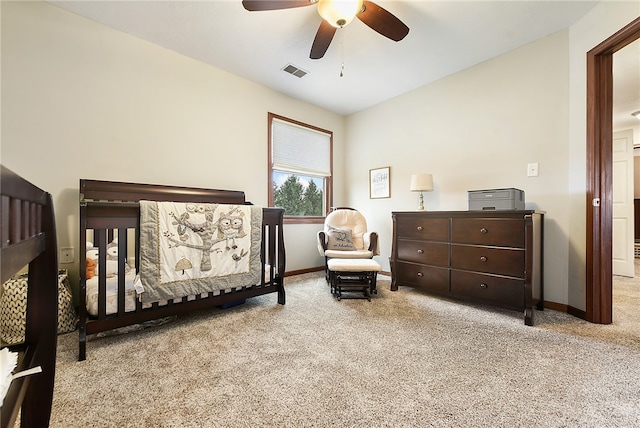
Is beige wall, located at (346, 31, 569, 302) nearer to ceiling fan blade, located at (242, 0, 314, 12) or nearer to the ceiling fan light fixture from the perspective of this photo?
the ceiling fan light fixture

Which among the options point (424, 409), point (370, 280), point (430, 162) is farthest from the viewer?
point (430, 162)

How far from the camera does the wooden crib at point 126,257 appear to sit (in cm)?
160

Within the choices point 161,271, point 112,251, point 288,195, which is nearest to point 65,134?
point 112,251

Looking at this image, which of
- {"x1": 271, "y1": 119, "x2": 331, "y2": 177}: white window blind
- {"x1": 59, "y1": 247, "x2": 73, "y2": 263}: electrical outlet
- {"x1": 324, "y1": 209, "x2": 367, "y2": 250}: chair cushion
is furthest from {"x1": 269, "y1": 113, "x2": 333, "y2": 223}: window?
{"x1": 59, "y1": 247, "x2": 73, "y2": 263}: electrical outlet

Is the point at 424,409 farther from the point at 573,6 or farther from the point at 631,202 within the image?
the point at 631,202

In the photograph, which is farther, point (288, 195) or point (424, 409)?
point (288, 195)

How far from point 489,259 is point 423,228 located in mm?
651

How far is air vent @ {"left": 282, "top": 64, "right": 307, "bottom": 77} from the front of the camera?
289cm

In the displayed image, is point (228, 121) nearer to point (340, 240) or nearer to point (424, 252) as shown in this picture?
point (340, 240)

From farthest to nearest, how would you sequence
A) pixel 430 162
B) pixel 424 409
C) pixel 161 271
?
pixel 430 162
pixel 161 271
pixel 424 409

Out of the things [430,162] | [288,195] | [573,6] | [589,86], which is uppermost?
[573,6]

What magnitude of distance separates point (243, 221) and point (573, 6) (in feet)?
10.3

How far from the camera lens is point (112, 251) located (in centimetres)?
213

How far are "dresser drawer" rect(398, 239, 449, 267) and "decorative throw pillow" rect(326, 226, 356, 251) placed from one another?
1.98 ft
